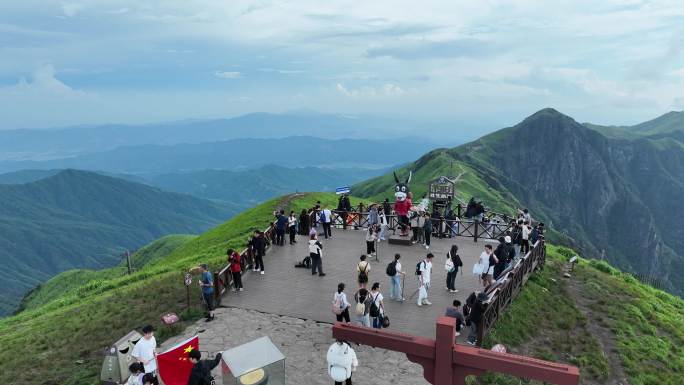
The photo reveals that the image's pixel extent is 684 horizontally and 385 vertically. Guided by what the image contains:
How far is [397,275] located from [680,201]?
8915 inches

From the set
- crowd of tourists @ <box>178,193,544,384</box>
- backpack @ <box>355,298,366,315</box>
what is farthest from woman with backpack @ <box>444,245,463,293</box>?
backpack @ <box>355,298,366,315</box>

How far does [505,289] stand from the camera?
15.5m

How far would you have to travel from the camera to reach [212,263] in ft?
78.9

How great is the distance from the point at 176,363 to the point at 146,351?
87cm

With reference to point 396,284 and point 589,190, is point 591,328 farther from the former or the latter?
point 589,190

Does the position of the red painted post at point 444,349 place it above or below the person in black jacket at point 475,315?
above

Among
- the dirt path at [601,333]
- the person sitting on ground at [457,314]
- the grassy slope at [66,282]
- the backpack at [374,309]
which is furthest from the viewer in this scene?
the grassy slope at [66,282]

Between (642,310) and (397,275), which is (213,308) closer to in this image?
(397,275)

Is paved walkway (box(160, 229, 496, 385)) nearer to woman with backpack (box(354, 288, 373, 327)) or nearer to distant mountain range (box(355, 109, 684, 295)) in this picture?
woman with backpack (box(354, 288, 373, 327))

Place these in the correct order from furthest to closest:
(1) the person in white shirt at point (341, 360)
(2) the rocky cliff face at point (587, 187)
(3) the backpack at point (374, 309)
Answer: (2) the rocky cliff face at point (587, 187) → (3) the backpack at point (374, 309) → (1) the person in white shirt at point (341, 360)

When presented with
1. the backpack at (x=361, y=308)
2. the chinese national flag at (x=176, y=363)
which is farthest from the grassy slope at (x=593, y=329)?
the chinese national flag at (x=176, y=363)

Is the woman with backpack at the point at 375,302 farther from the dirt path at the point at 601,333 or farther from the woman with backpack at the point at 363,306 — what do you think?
the dirt path at the point at 601,333

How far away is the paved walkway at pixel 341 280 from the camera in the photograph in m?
15.8

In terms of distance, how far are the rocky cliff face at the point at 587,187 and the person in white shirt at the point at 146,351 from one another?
157202 mm
